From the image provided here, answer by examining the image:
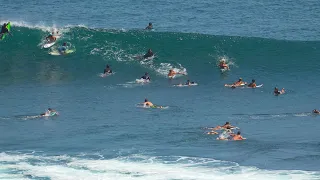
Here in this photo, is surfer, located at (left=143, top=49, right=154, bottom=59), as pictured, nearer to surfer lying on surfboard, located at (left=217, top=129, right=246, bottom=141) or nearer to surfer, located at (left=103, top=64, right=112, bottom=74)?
surfer, located at (left=103, top=64, right=112, bottom=74)

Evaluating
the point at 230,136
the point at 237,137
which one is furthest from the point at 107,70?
the point at 237,137

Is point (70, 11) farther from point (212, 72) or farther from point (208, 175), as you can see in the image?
point (208, 175)

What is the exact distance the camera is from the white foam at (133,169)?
111 feet

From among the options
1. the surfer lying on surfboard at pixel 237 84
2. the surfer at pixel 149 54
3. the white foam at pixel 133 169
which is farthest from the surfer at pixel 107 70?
the white foam at pixel 133 169

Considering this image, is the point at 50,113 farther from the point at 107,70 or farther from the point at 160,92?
the point at 107,70

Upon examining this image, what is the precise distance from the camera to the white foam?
33.8 m

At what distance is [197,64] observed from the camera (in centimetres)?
5316

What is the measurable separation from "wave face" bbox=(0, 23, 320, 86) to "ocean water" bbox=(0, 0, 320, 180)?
0.08 m

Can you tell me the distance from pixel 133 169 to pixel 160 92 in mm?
13641

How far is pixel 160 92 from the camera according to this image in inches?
1887

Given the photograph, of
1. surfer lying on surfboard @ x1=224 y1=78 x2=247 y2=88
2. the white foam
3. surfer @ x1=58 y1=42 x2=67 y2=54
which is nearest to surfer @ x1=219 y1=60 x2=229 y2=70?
surfer lying on surfboard @ x1=224 y1=78 x2=247 y2=88

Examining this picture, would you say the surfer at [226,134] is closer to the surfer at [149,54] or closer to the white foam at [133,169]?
the white foam at [133,169]

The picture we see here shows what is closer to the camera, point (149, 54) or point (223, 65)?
point (223, 65)

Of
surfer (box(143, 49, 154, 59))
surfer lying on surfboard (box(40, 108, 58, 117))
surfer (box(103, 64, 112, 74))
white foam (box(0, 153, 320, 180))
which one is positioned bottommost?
white foam (box(0, 153, 320, 180))
